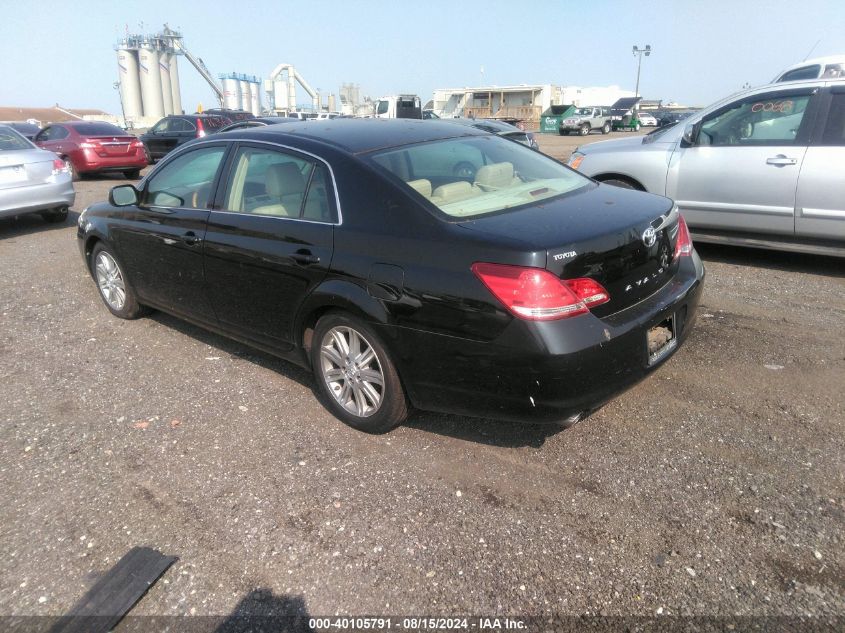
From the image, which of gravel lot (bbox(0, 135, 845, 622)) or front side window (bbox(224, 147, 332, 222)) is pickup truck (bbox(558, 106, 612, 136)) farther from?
front side window (bbox(224, 147, 332, 222))

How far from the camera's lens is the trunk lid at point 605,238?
8.84 ft

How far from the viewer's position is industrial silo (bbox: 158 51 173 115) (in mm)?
78625

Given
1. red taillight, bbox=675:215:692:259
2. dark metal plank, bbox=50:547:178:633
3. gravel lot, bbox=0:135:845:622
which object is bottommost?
dark metal plank, bbox=50:547:178:633

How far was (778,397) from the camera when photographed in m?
3.58

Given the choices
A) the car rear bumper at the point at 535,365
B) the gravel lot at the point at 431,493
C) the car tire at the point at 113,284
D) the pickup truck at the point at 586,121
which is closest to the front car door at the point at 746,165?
the gravel lot at the point at 431,493

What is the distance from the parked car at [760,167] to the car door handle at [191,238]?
4.65 meters

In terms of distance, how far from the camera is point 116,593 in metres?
2.39

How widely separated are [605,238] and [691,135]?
420 cm

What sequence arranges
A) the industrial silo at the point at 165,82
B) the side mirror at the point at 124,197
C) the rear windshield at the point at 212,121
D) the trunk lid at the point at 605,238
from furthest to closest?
the industrial silo at the point at 165,82 < the rear windshield at the point at 212,121 < the side mirror at the point at 124,197 < the trunk lid at the point at 605,238

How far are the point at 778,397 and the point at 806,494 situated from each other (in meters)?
0.97

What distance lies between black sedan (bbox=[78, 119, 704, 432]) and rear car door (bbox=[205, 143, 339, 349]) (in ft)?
0.04

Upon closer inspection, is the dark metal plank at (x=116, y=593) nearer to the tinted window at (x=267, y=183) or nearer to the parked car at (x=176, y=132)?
the tinted window at (x=267, y=183)

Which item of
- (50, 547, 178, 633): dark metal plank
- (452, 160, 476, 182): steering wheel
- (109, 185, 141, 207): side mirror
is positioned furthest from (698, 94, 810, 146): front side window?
(50, 547, 178, 633): dark metal plank

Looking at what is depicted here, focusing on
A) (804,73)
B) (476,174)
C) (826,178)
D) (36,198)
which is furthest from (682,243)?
(804,73)
